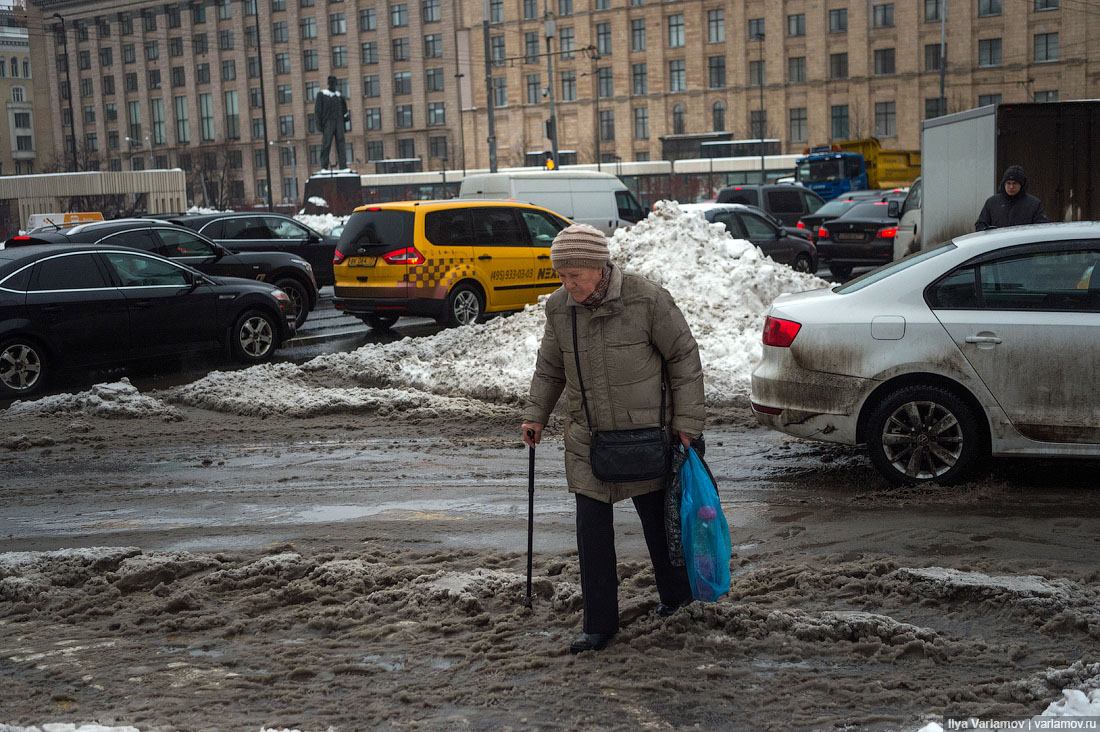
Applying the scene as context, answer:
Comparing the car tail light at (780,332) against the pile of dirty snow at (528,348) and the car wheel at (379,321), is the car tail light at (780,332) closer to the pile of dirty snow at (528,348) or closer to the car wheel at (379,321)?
the pile of dirty snow at (528,348)

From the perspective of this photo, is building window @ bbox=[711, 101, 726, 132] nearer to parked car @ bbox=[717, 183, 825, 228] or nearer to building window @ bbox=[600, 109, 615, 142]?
building window @ bbox=[600, 109, 615, 142]

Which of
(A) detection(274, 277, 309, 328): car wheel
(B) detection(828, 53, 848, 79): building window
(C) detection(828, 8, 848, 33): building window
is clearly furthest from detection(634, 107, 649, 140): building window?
(A) detection(274, 277, 309, 328): car wheel

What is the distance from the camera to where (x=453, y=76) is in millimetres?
94500

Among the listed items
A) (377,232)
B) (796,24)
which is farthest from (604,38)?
(377,232)

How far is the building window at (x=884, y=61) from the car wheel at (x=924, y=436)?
254 feet

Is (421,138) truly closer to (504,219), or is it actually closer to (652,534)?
(504,219)

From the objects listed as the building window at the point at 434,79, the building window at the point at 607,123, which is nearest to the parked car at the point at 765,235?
the building window at the point at 607,123

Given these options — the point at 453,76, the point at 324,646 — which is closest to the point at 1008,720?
the point at 324,646

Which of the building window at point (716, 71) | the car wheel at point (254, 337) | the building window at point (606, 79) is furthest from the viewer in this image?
the building window at point (606, 79)

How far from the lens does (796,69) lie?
81.6 metres

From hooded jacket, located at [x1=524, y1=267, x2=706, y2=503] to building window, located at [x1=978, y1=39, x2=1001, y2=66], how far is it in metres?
79.8

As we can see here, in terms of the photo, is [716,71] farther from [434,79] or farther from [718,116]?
[434,79]

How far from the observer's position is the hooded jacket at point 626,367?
4.37 metres

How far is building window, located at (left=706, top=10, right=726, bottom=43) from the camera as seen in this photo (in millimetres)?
84188
